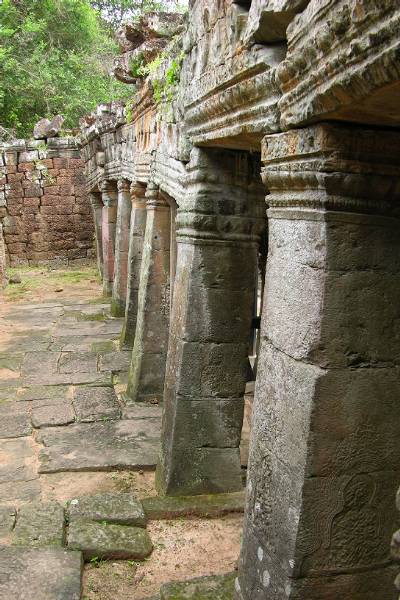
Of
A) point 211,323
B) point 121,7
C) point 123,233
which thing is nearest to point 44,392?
point 211,323

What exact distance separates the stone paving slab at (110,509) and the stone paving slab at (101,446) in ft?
2.17

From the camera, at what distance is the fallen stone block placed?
15.0ft

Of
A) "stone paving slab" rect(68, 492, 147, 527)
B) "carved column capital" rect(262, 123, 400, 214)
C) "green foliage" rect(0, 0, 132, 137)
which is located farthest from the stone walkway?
"green foliage" rect(0, 0, 132, 137)

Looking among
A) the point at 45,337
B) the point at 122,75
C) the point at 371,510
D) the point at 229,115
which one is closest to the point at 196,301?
the point at 229,115

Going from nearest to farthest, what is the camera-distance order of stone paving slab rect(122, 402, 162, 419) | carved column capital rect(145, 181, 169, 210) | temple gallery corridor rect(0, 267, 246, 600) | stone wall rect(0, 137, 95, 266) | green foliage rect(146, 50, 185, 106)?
1. temple gallery corridor rect(0, 267, 246, 600)
2. green foliage rect(146, 50, 185, 106)
3. stone paving slab rect(122, 402, 162, 419)
4. carved column capital rect(145, 181, 169, 210)
5. stone wall rect(0, 137, 95, 266)

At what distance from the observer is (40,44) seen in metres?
19.0

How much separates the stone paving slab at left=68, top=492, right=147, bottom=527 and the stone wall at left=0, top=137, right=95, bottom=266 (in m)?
13.7

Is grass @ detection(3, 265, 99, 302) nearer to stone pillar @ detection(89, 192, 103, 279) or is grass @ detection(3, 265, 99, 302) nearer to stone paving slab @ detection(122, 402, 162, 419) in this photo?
stone pillar @ detection(89, 192, 103, 279)

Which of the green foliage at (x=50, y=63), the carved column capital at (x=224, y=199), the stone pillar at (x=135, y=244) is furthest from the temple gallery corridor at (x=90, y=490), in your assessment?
the green foliage at (x=50, y=63)

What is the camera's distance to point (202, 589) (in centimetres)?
355

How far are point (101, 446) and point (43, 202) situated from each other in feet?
42.2

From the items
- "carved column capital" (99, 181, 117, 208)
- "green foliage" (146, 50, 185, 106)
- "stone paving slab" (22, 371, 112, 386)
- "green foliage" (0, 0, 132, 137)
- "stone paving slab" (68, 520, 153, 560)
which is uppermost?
"green foliage" (0, 0, 132, 137)

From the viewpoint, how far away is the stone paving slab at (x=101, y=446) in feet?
17.8

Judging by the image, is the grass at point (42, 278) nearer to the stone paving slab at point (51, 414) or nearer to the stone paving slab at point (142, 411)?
the stone paving slab at point (51, 414)
